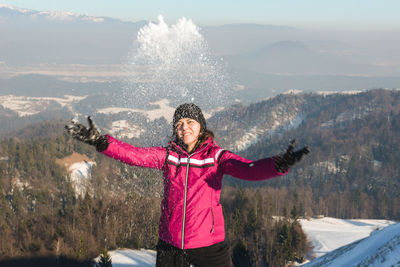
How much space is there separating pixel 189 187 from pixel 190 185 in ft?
0.09

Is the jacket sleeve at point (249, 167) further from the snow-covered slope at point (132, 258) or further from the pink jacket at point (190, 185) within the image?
the snow-covered slope at point (132, 258)

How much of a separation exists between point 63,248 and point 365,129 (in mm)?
192893

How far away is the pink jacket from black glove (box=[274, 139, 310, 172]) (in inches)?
19.8

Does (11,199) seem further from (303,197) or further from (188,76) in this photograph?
(303,197)

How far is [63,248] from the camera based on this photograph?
42344 millimetres

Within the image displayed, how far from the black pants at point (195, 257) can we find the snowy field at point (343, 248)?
7.54 m

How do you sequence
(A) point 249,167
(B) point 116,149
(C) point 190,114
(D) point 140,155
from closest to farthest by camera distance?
1. (A) point 249,167
2. (B) point 116,149
3. (D) point 140,155
4. (C) point 190,114

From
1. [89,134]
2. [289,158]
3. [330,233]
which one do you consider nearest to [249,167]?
[289,158]

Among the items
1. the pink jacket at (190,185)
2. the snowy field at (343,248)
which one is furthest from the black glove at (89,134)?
the snowy field at (343,248)

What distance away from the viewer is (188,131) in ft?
14.9

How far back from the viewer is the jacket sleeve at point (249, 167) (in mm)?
3814

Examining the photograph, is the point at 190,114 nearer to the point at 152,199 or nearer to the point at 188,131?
the point at 188,131

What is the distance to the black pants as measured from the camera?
13.8 ft

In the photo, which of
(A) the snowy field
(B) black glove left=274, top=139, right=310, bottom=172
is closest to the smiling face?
(B) black glove left=274, top=139, right=310, bottom=172
